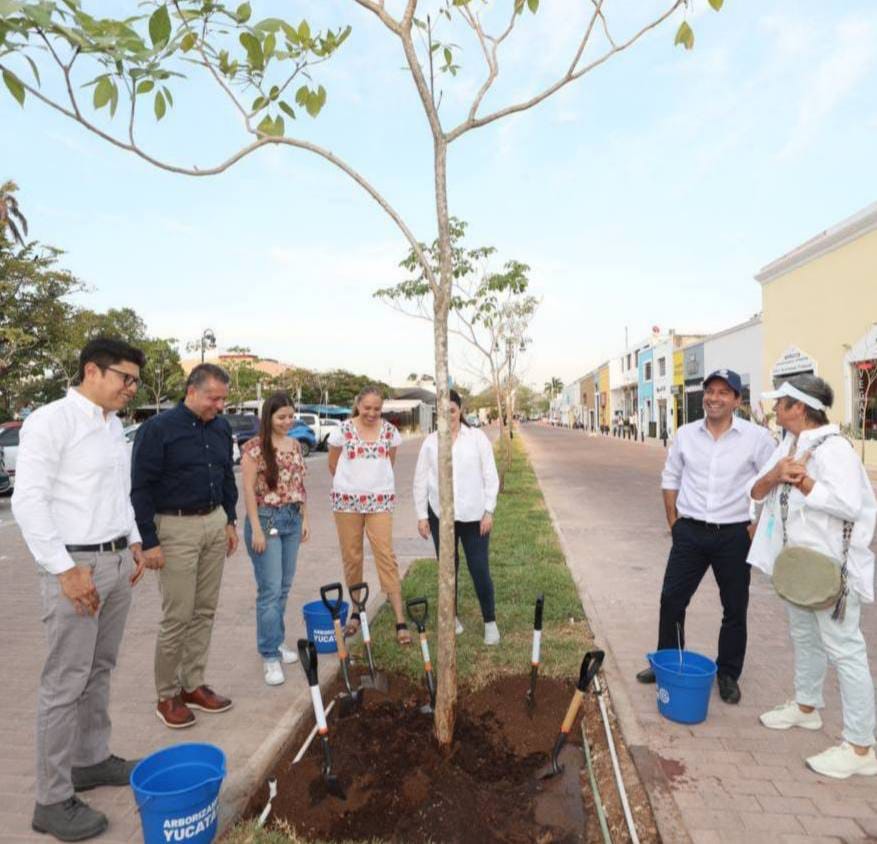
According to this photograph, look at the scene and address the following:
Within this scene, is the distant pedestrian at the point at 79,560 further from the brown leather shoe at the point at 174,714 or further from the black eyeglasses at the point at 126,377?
the brown leather shoe at the point at 174,714

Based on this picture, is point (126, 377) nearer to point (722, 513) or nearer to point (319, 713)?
point (319, 713)

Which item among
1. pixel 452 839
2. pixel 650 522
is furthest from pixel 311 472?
pixel 452 839

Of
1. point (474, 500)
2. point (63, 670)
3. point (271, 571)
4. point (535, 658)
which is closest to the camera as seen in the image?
point (63, 670)

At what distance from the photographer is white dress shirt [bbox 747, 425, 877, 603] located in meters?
3.12

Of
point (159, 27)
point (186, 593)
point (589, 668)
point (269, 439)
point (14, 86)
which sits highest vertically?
point (159, 27)

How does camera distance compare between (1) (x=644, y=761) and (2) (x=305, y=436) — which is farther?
(2) (x=305, y=436)

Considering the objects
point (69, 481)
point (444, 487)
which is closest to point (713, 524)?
point (444, 487)

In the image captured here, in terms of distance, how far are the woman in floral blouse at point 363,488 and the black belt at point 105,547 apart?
194cm

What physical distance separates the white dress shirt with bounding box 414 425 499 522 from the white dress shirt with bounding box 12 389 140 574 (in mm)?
2163

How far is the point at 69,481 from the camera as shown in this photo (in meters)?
2.85

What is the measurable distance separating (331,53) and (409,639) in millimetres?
Result: 3680

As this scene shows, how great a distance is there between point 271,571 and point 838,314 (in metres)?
19.9

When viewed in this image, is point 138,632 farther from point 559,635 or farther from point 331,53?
point 331,53

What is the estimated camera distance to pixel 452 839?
2.70 metres
